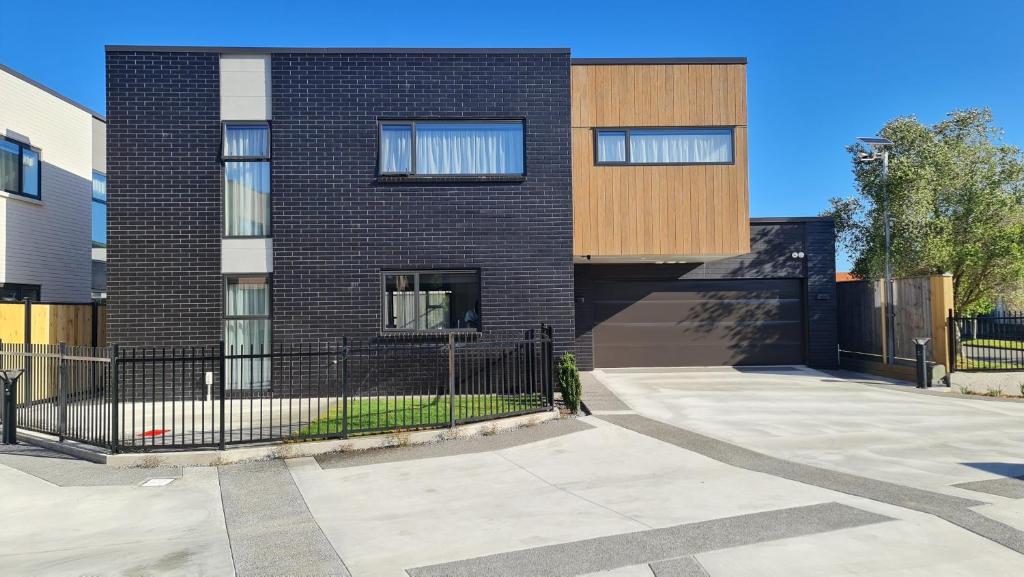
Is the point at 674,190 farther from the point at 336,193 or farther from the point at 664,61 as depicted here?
the point at 336,193

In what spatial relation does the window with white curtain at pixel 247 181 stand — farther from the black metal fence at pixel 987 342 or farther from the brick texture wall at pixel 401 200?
the black metal fence at pixel 987 342

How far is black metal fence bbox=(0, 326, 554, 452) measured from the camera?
908 cm

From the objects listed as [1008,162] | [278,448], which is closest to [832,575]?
[278,448]

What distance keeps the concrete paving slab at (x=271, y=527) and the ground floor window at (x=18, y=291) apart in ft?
30.8

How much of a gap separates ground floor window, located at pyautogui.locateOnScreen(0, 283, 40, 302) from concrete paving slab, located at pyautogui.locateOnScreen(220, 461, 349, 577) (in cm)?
939

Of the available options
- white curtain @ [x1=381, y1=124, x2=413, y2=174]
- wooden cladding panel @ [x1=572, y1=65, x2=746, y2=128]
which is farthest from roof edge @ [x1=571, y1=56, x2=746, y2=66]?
white curtain @ [x1=381, y1=124, x2=413, y2=174]

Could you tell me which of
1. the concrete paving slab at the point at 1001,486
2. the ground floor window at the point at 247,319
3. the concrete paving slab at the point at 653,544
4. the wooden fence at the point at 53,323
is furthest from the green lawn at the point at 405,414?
the wooden fence at the point at 53,323

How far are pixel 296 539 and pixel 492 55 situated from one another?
10255 mm

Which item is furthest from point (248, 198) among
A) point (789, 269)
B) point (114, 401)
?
point (789, 269)

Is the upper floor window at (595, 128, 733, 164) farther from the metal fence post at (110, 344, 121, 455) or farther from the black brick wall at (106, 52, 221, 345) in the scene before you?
the metal fence post at (110, 344, 121, 455)

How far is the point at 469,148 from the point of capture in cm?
1350

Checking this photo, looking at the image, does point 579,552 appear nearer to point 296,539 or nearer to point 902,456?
point 296,539

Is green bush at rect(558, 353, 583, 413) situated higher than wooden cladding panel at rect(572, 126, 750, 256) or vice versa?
wooden cladding panel at rect(572, 126, 750, 256)

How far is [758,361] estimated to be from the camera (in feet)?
59.2
